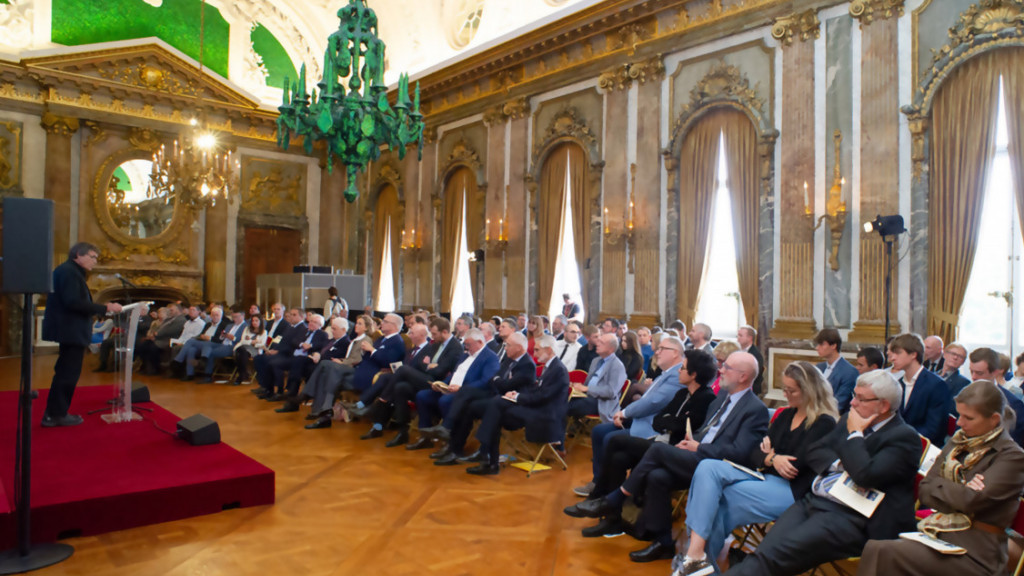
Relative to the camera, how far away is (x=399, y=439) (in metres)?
6.33

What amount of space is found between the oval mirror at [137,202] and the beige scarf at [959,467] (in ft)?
53.5

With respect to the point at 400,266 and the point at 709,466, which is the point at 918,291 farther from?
the point at 400,266

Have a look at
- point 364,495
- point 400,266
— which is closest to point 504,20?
point 400,266

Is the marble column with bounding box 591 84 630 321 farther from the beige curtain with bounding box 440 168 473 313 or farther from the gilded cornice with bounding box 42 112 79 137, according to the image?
the gilded cornice with bounding box 42 112 79 137

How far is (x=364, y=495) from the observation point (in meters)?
4.70

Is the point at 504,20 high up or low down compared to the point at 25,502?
up

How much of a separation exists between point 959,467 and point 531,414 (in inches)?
125

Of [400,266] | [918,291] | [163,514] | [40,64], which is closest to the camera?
[163,514]

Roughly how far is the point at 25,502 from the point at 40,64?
14.6 metres

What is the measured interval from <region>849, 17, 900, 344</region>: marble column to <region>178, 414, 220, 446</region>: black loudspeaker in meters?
7.30

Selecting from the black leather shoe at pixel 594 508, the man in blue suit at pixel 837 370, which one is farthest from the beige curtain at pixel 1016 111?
the black leather shoe at pixel 594 508

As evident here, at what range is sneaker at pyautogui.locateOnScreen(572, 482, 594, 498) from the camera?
4786 mm

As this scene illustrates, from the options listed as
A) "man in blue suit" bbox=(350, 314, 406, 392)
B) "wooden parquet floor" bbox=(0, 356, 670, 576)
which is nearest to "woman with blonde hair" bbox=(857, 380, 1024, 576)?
"wooden parquet floor" bbox=(0, 356, 670, 576)

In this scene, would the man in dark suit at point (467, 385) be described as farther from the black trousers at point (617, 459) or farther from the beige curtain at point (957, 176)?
the beige curtain at point (957, 176)
